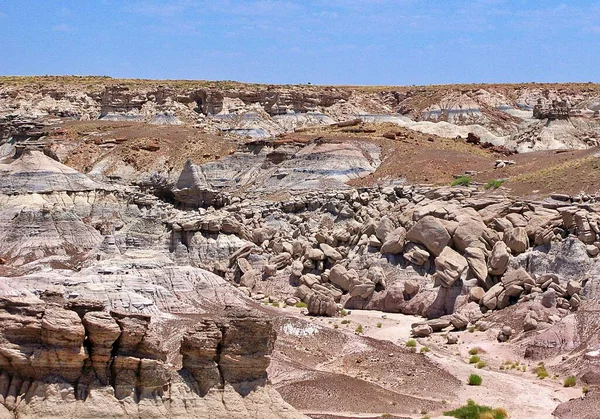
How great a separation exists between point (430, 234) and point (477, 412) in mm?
19203

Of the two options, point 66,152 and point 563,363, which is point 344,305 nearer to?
point 563,363

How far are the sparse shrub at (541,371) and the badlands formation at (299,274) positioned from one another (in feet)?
0.48

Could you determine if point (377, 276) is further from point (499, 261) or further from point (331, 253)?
point (499, 261)

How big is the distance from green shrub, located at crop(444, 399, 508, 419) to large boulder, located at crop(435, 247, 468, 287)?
1485 centimetres

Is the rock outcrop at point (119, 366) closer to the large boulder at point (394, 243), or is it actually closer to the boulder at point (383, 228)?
the large boulder at point (394, 243)

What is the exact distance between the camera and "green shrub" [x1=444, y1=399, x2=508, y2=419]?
3081 cm

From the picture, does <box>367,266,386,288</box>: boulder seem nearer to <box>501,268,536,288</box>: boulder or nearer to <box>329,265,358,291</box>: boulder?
<box>329,265,358,291</box>: boulder

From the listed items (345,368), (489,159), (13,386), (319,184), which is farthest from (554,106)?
(13,386)

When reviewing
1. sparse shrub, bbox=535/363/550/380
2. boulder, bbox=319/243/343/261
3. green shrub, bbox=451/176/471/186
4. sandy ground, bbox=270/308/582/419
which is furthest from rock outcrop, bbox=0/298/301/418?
green shrub, bbox=451/176/471/186

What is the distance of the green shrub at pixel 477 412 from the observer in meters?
30.8

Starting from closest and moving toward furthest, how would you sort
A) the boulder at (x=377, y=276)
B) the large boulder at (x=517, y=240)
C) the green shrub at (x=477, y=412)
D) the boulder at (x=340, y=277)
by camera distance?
the green shrub at (x=477, y=412) < the large boulder at (x=517, y=240) < the boulder at (x=377, y=276) < the boulder at (x=340, y=277)

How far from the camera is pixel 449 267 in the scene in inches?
1847

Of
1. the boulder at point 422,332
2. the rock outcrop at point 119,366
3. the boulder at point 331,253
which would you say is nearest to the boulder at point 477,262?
the boulder at point 422,332

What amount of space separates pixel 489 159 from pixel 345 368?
4343cm
